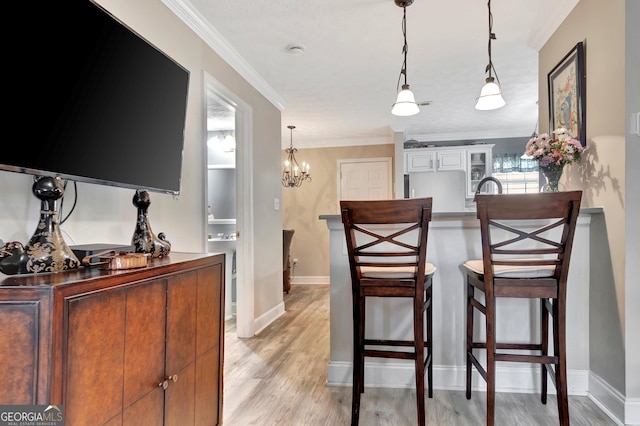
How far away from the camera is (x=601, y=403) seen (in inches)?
76.7

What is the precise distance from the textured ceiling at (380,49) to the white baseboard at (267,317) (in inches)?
89.0

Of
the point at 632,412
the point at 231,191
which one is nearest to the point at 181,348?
the point at 632,412

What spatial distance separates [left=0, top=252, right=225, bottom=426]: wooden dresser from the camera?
2.72 ft

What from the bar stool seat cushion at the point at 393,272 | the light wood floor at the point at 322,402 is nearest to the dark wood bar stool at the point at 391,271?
the bar stool seat cushion at the point at 393,272

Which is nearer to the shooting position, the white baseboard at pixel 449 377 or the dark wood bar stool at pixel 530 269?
the dark wood bar stool at pixel 530 269

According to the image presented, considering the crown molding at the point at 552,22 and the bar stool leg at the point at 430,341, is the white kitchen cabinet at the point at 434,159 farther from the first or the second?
the bar stool leg at the point at 430,341

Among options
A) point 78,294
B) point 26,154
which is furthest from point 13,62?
point 78,294

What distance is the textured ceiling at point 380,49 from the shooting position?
7.64 feet

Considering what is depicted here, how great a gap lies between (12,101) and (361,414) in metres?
1.96

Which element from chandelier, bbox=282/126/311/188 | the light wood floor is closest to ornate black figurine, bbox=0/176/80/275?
the light wood floor

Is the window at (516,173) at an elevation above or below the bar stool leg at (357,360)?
above

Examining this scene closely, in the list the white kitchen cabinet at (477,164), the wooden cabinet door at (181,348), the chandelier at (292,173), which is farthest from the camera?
the chandelier at (292,173)

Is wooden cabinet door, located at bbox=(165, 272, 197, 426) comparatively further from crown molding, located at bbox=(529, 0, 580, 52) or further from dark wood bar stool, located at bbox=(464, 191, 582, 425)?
crown molding, located at bbox=(529, 0, 580, 52)

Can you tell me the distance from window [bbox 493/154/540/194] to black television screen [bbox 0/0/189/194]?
5.12m
